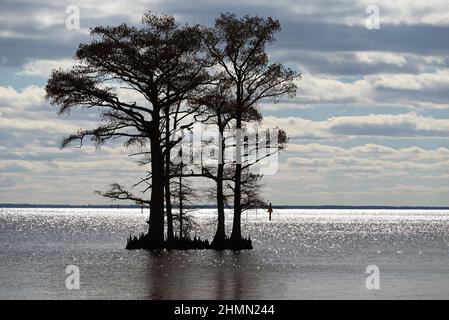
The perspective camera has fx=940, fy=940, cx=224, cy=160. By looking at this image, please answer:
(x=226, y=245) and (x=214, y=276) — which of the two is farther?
(x=226, y=245)

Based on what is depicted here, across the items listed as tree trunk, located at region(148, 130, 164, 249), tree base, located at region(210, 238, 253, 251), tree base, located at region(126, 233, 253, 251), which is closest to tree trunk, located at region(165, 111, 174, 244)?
tree base, located at region(126, 233, 253, 251)

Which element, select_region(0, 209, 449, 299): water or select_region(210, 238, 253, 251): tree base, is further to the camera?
select_region(210, 238, 253, 251): tree base

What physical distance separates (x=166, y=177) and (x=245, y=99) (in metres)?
6.57

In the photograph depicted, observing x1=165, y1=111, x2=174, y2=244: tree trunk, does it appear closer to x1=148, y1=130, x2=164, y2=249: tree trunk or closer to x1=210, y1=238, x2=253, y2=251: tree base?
x1=148, y1=130, x2=164, y2=249: tree trunk

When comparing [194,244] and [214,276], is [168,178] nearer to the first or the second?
[194,244]

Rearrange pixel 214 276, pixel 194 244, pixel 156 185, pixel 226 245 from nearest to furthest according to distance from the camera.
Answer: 1. pixel 214 276
2. pixel 156 185
3. pixel 194 244
4. pixel 226 245

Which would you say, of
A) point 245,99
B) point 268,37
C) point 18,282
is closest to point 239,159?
point 245,99

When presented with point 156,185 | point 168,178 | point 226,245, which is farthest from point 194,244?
point 156,185

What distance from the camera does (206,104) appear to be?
178ft

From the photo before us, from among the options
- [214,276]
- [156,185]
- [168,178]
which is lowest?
[214,276]

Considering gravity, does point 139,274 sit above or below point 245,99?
below
